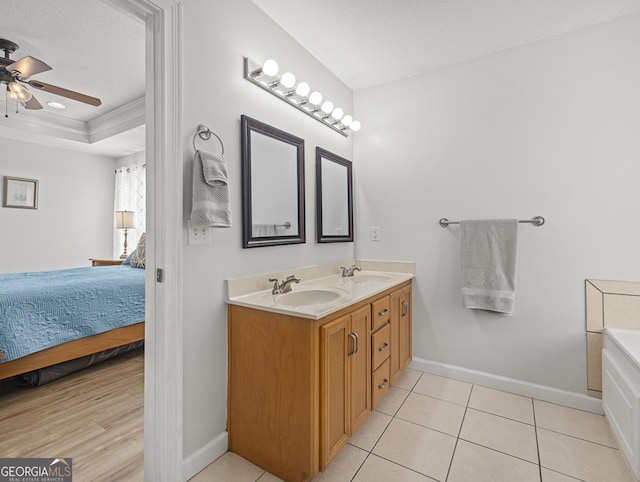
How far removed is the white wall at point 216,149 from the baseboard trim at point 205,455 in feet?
0.04

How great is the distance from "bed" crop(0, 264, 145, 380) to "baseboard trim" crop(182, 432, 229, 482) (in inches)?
59.0

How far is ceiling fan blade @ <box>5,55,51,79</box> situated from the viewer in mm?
2010

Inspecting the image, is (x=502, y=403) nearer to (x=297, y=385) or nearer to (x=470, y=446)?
(x=470, y=446)

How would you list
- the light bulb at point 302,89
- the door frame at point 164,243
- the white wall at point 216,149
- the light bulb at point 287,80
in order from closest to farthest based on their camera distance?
the door frame at point 164,243
the white wall at point 216,149
the light bulb at point 287,80
the light bulb at point 302,89

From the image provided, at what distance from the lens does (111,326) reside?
2.47 m

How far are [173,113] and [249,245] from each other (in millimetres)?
681

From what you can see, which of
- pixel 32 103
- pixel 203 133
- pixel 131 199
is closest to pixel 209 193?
pixel 203 133

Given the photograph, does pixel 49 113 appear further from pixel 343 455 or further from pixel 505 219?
pixel 505 219

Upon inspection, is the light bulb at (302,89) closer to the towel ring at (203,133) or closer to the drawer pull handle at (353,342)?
the towel ring at (203,133)

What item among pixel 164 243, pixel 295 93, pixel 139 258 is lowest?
pixel 139 258

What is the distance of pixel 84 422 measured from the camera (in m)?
1.75

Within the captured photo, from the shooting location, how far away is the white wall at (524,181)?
5.82 feet

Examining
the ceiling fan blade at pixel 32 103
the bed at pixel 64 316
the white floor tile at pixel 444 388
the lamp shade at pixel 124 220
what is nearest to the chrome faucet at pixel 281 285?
the white floor tile at pixel 444 388

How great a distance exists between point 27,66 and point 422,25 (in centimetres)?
259
